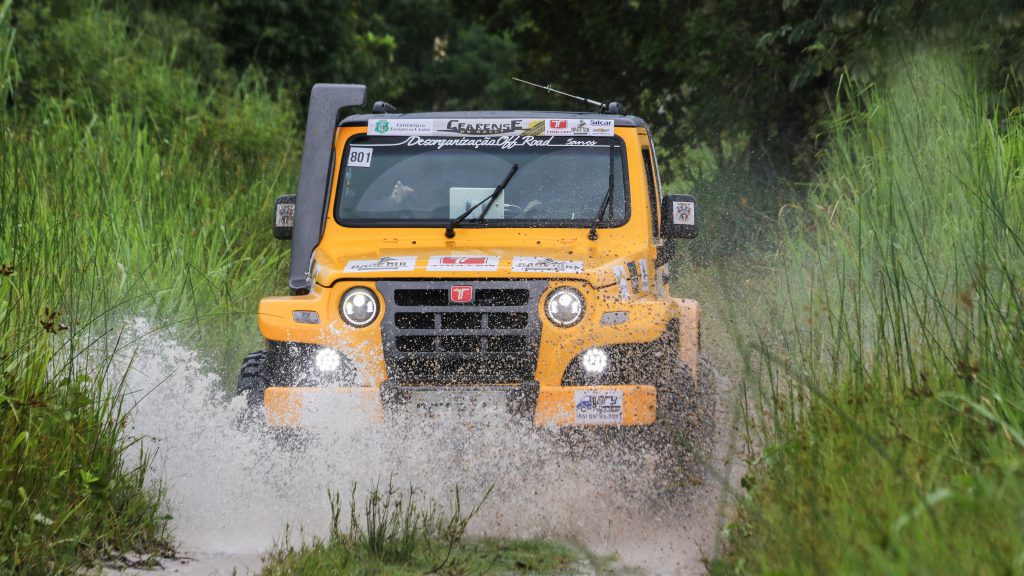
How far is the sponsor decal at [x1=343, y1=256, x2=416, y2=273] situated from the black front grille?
0.28 ft

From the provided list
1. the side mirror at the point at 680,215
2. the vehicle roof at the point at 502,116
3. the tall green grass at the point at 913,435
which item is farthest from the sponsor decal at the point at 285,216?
the tall green grass at the point at 913,435

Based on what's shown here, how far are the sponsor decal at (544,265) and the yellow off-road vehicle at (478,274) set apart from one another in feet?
0.07

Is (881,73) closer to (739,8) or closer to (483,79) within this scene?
(739,8)

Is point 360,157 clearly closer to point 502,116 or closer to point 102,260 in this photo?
point 502,116

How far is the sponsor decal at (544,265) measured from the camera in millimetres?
5907

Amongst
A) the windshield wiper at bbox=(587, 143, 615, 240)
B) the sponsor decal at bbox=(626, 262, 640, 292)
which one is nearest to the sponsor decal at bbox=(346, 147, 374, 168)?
the windshield wiper at bbox=(587, 143, 615, 240)

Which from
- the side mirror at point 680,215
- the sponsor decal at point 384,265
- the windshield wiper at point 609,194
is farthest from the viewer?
the side mirror at point 680,215

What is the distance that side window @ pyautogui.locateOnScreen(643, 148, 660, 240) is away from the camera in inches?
278

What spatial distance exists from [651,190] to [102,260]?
10.5ft

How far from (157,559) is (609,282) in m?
2.33

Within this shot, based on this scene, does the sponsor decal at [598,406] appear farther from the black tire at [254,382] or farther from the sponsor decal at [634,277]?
the black tire at [254,382]

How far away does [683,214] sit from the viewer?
696 cm

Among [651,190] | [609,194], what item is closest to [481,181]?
[609,194]

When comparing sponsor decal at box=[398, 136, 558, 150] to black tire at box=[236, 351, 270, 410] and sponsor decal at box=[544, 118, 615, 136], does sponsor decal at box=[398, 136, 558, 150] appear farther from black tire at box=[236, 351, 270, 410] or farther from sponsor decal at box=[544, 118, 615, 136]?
black tire at box=[236, 351, 270, 410]
